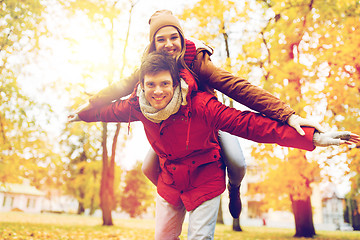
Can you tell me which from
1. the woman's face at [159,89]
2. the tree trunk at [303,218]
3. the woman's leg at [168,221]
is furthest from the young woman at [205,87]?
the tree trunk at [303,218]

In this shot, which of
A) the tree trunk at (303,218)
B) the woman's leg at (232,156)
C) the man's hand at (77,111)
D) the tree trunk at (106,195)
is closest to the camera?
the woman's leg at (232,156)

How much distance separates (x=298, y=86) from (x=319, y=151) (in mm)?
1933

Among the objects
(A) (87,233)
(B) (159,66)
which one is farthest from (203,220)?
(A) (87,233)

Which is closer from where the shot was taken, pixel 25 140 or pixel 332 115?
pixel 332 115

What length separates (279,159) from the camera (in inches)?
323

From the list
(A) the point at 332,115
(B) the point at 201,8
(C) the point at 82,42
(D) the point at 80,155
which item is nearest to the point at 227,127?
(A) the point at 332,115

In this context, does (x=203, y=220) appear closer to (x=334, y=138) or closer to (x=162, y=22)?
(x=334, y=138)

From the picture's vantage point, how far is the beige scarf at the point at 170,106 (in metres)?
→ 2.15

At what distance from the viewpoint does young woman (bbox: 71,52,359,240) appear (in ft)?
6.72

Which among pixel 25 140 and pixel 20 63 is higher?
pixel 20 63

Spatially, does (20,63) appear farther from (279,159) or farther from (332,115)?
(332,115)

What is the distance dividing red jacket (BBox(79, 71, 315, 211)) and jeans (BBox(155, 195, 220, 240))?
2.6 inches

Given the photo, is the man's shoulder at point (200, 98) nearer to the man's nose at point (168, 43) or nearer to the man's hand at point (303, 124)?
the man's nose at point (168, 43)

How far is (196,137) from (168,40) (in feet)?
2.84
